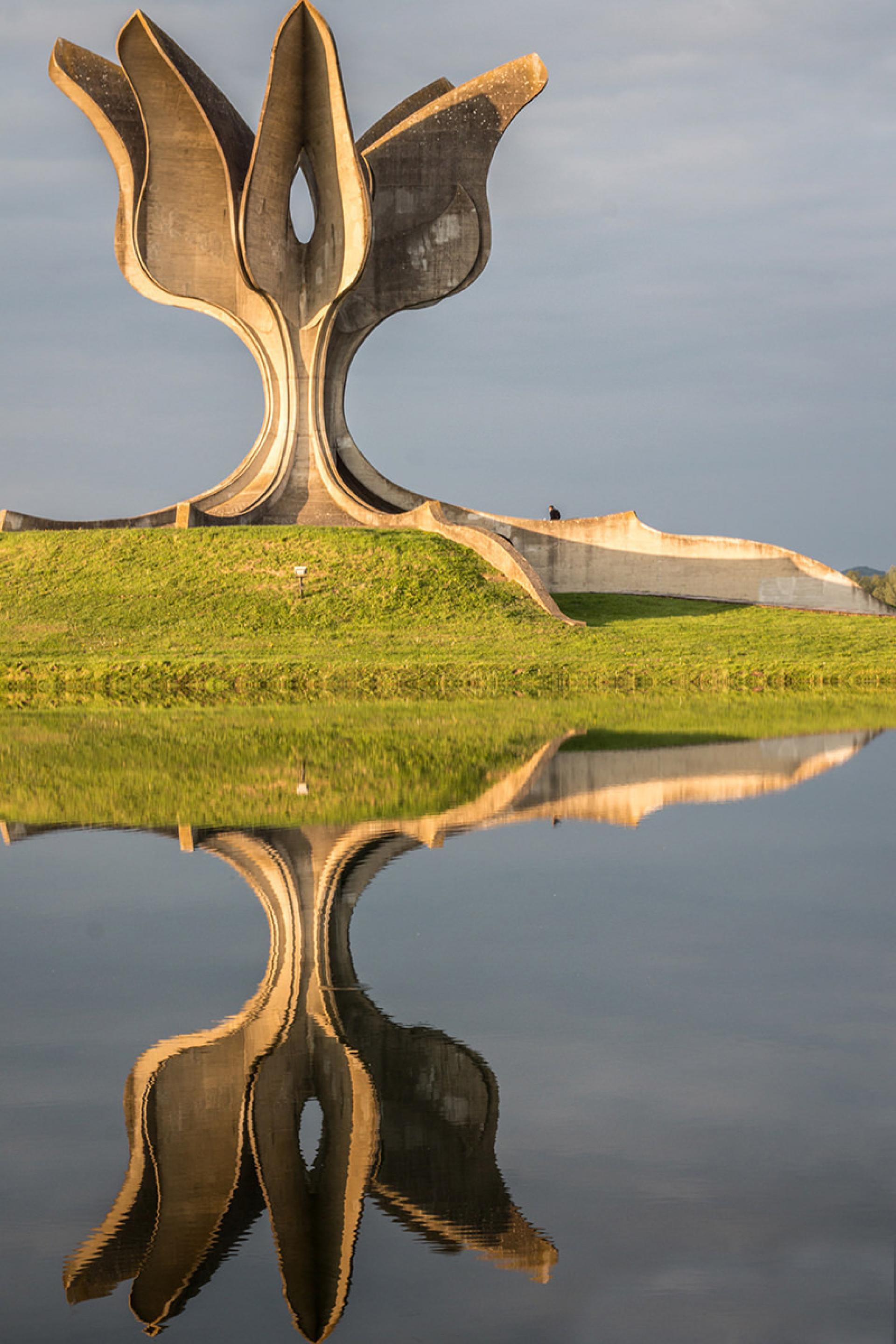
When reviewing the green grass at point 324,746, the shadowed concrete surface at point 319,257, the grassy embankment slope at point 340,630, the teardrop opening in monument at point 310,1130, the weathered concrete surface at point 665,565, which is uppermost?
the shadowed concrete surface at point 319,257

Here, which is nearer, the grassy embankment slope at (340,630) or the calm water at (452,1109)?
the calm water at (452,1109)

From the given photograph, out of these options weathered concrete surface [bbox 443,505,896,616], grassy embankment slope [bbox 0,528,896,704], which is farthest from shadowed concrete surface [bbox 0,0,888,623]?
grassy embankment slope [bbox 0,528,896,704]

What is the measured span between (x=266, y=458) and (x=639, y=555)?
32.1 feet

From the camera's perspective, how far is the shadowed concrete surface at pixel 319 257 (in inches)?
1296

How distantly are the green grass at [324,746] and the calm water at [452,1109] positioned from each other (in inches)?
89.4

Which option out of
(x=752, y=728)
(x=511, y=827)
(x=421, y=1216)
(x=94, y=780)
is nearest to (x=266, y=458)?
(x=752, y=728)

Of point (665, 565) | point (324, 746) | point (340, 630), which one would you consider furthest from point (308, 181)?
point (324, 746)

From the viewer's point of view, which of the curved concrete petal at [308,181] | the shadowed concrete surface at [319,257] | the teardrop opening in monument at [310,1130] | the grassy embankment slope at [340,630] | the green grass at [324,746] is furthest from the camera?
the shadowed concrete surface at [319,257]

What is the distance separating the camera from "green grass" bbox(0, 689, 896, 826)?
9.22m

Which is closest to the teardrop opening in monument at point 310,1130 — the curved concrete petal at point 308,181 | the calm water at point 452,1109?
the calm water at point 452,1109

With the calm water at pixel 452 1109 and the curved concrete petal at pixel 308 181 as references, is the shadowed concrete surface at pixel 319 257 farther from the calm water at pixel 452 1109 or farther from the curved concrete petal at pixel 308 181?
the calm water at pixel 452 1109

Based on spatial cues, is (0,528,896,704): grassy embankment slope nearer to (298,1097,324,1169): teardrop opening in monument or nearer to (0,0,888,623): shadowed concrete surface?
(0,0,888,623): shadowed concrete surface

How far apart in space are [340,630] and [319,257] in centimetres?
1288

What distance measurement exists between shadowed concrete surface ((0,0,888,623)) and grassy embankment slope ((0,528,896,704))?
224 cm
